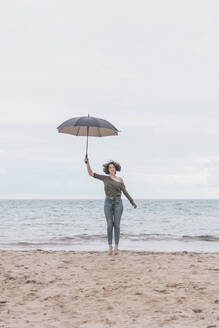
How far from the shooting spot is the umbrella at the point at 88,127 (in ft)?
30.1

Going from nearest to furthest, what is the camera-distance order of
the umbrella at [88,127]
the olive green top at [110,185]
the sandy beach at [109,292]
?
the sandy beach at [109,292] < the umbrella at [88,127] < the olive green top at [110,185]

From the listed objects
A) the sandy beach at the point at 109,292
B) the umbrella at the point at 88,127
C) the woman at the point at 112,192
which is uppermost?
the umbrella at the point at 88,127

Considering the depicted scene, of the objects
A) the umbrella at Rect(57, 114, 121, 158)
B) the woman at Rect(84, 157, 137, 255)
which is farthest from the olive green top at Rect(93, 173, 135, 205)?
the umbrella at Rect(57, 114, 121, 158)

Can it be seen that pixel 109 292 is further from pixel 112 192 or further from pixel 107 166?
pixel 107 166

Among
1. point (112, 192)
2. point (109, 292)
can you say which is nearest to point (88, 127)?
point (112, 192)

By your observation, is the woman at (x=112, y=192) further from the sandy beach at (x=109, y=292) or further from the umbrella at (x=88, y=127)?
the sandy beach at (x=109, y=292)

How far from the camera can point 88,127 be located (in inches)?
383

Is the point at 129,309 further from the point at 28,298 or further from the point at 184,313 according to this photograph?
the point at 28,298

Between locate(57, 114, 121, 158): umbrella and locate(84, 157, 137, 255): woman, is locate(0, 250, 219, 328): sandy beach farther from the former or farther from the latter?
locate(57, 114, 121, 158): umbrella

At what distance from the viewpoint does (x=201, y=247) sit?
54.0ft

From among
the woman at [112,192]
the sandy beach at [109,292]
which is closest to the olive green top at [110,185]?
the woman at [112,192]

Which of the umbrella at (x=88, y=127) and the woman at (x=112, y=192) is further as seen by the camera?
the woman at (x=112, y=192)

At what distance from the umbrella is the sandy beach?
328 cm

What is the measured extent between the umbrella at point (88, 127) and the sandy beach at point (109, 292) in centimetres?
328
